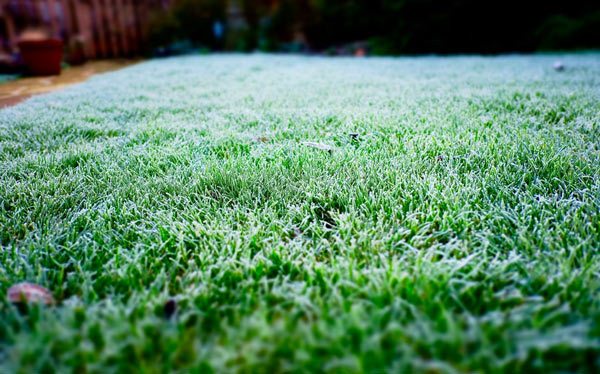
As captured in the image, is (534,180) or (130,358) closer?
(130,358)

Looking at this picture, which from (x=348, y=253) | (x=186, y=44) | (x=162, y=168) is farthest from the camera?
(x=186, y=44)

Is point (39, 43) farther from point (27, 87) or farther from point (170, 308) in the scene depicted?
point (170, 308)

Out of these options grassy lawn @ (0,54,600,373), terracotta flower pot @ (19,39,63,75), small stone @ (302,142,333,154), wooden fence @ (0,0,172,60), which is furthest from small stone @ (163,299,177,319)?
wooden fence @ (0,0,172,60)

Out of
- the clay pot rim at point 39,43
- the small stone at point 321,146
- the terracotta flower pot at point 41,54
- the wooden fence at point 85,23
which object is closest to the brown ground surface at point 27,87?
the terracotta flower pot at point 41,54

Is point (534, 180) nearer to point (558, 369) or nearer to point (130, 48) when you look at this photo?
point (558, 369)

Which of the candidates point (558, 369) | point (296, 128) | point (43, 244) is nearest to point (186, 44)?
point (296, 128)

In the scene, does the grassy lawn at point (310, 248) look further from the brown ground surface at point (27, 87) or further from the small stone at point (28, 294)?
the brown ground surface at point (27, 87)

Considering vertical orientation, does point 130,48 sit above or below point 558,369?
above

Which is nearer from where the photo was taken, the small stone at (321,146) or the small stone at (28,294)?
the small stone at (28,294)
